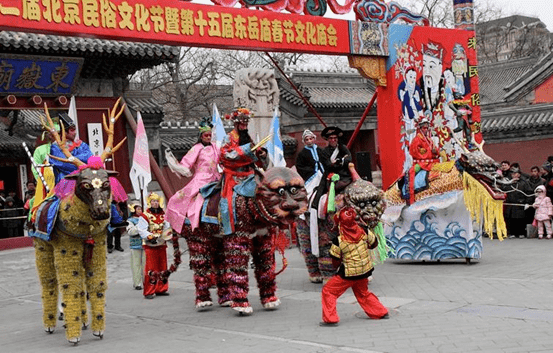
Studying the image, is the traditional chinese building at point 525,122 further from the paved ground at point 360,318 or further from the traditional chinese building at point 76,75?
the paved ground at point 360,318

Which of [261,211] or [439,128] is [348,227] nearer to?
[261,211]

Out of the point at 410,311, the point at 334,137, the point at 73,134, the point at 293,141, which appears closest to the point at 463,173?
the point at 334,137

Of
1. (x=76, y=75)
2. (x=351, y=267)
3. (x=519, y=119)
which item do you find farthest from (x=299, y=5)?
(x=519, y=119)

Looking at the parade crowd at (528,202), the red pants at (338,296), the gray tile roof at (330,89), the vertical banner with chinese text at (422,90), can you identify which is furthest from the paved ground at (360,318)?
the gray tile roof at (330,89)

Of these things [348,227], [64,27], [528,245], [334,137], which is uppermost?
[64,27]

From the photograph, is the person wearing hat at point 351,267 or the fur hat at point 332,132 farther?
the fur hat at point 332,132

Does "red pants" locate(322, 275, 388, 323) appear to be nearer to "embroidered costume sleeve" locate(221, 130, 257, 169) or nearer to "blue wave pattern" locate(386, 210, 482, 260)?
"embroidered costume sleeve" locate(221, 130, 257, 169)

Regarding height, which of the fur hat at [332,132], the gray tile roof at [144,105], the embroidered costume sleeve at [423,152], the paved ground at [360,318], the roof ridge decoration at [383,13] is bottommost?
the paved ground at [360,318]

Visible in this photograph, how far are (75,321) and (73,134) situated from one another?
6.85ft

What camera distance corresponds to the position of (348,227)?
23.9ft

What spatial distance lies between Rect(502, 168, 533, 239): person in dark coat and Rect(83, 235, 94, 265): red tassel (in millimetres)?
9972

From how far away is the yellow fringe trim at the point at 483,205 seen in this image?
9.68 m

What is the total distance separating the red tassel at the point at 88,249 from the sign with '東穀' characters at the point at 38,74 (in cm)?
953

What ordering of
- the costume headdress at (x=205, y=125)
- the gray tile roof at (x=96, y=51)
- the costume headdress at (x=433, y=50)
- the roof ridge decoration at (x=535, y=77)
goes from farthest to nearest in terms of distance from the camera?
the roof ridge decoration at (x=535, y=77)
the gray tile roof at (x=96, y=51)
the costume headdress at (x=433, y=50)
the costume headdress at (x=205, y=125)
